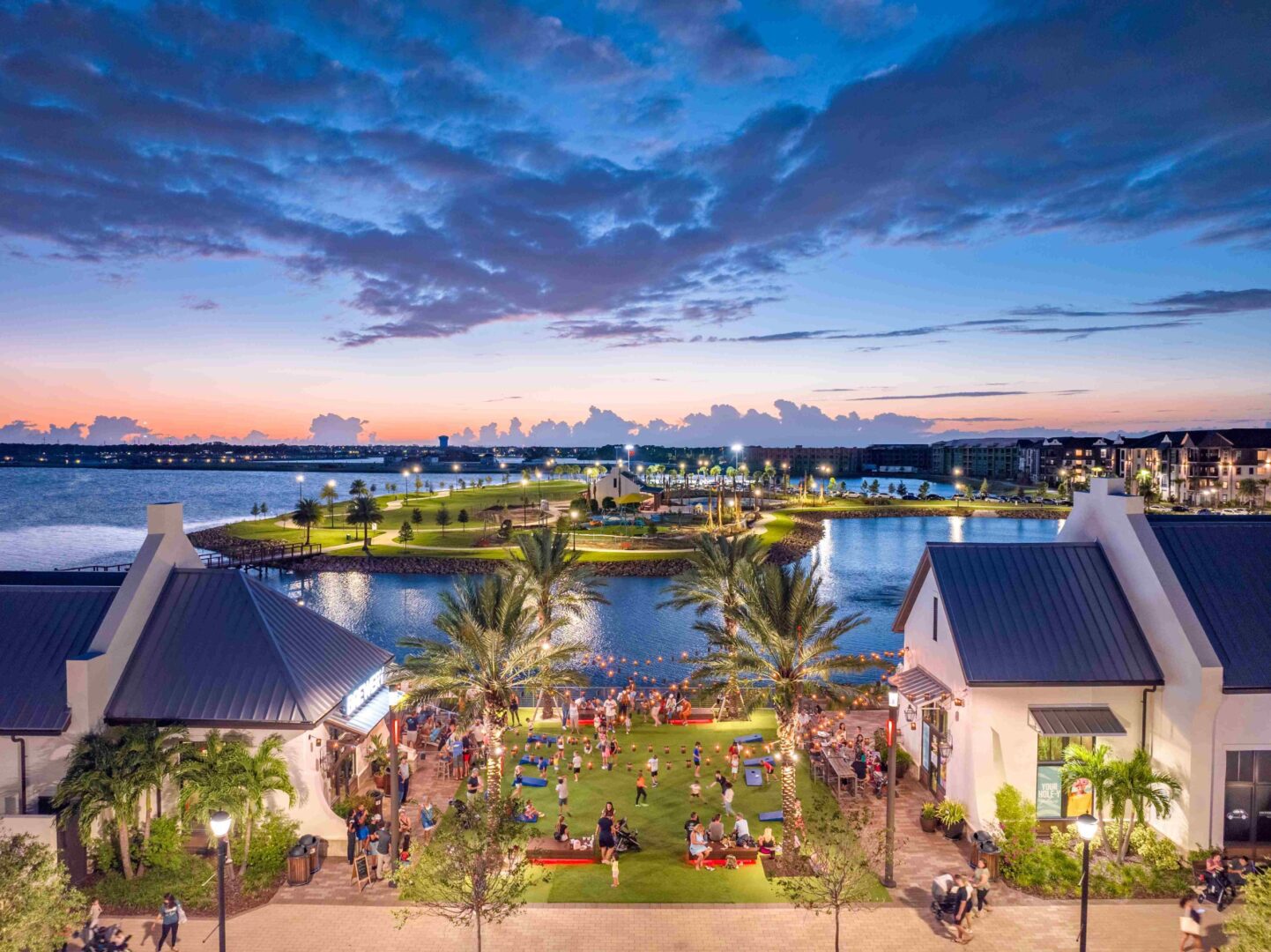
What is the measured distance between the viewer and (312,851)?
1858cm

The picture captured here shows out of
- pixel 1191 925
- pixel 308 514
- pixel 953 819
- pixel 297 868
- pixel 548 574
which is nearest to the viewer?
pixel 1191 925

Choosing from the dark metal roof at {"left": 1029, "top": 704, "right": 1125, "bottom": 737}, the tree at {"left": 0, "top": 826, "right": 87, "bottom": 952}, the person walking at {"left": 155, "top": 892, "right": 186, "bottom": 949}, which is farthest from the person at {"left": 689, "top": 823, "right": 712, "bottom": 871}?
the tree at {"left": 0, "top": 826, "right": 87, "bottom": 952}

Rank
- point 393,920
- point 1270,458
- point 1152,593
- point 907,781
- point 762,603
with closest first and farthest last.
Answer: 1. point 393,920
2. point 1152,593
3. point 762,603
4. point 907,781
5. point 1270,458

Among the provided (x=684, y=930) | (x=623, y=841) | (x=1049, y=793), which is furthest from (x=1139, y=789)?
(x=623, y=841)

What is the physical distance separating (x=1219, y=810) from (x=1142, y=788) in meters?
2.16

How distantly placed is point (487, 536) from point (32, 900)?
263ft

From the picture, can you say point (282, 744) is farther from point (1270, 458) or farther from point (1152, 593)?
point (1270, 458)

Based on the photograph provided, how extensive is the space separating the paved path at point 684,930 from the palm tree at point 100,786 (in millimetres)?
2355

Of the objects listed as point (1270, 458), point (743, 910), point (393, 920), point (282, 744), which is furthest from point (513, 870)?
point (1270, 458)

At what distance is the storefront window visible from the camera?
1986cm

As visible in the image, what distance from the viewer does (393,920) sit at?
55.0ft

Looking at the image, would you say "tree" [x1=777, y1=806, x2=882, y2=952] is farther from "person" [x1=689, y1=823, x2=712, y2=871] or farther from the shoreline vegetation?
the shoreline vegetation

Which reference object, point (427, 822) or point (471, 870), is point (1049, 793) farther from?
point (427, 822)

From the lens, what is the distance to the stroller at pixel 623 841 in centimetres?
1980
